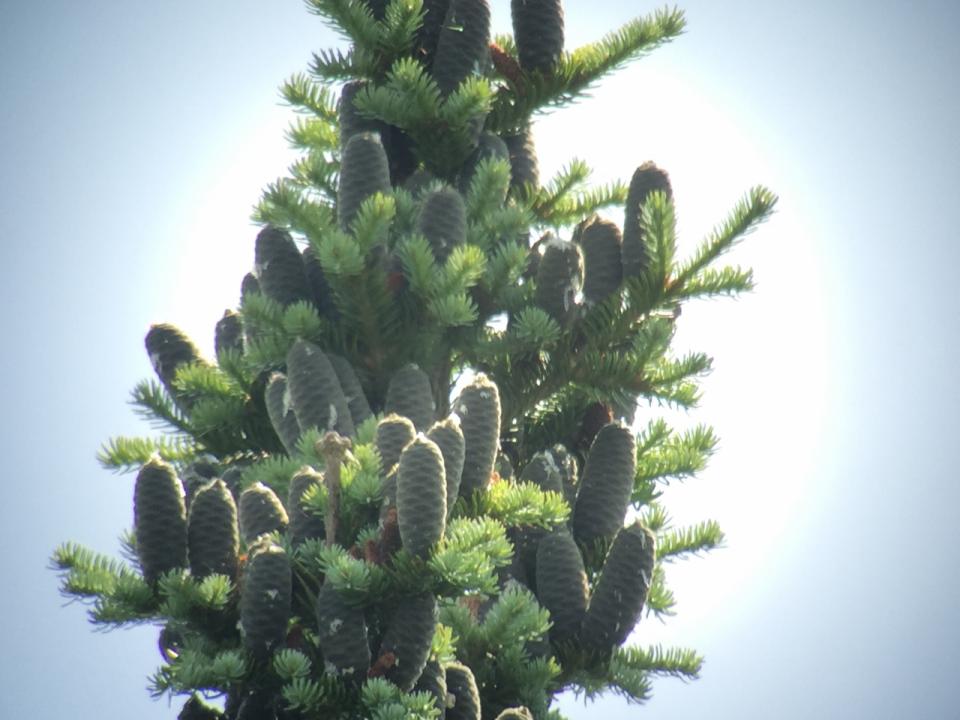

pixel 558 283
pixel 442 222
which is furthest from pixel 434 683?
pixel 442 222

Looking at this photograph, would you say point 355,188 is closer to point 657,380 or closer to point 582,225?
point 582,225

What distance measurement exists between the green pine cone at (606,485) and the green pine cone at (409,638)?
2.80ft

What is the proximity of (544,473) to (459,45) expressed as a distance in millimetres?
1756

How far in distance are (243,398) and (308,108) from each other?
1512mm

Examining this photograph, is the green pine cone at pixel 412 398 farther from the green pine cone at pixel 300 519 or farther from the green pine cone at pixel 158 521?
the green pine cone at pixel 158 521

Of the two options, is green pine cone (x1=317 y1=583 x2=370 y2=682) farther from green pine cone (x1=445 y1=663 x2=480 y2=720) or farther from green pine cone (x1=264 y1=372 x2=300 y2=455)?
green pine cone (x1=264 y1=372 x2=300 y2=455)

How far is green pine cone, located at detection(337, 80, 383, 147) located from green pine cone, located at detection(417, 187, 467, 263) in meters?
0.64

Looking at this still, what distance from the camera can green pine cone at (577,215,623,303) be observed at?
13.6 feet

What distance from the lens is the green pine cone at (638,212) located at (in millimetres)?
4086

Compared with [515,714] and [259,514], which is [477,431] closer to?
[259,514]

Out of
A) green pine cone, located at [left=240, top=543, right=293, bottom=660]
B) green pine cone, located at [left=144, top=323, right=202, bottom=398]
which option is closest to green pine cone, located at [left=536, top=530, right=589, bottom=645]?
green pine cone, located at [left=240, top=543, right=293, bottom=660]

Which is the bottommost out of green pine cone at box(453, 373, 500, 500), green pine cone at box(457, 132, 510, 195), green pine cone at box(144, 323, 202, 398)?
green pine cone at box(453, 373, 500, 500)

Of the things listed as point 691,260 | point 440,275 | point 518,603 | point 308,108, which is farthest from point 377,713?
point 308,108

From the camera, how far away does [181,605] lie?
3.14 m
